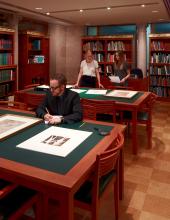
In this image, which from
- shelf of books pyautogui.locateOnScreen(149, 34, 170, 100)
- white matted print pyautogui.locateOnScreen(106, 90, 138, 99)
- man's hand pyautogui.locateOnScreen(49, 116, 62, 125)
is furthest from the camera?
shelf of books pyautogui.locateOnScreen(149, 34, 170, 100)

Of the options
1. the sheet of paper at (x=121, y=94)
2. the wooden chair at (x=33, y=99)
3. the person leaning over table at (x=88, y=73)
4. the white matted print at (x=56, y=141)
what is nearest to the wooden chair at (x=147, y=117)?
the sheet of paper at (x=121, y=94)

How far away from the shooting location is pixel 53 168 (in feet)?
5.06

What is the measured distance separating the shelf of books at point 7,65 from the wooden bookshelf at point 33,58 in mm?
570

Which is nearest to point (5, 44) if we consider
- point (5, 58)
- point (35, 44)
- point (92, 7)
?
point (5, 58)

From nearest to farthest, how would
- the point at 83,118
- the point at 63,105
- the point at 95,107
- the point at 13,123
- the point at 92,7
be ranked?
the point at 13,123 < the point at 63,105 < the point at 83,118 < the point at 95,107 < the point at 92,7

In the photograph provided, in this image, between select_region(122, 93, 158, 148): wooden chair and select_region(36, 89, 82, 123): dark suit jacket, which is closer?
select_region(36, 89, 82, 123): dark suit jacket

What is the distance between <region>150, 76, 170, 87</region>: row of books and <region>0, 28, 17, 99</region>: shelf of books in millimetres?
4068

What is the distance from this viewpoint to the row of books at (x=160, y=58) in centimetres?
776

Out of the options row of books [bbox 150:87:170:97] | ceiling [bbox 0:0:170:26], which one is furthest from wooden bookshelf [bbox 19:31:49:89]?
row of books [bbox 150:87:170:97]

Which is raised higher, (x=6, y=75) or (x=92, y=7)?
(x=92, y=7)

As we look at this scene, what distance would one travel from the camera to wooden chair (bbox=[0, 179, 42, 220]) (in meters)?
1.61

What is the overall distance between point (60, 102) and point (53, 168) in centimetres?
134

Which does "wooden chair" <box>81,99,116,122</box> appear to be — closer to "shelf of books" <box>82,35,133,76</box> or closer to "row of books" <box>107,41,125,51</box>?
"shelf of books" <box>82,35,133,76</box>

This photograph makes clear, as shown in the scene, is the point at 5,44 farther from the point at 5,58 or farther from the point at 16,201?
the point at 16,201
